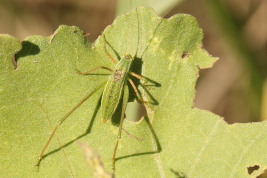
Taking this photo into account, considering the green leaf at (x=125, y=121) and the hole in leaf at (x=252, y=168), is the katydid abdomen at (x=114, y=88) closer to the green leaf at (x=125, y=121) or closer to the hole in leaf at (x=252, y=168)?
the green leaf at (x=125, y=121)

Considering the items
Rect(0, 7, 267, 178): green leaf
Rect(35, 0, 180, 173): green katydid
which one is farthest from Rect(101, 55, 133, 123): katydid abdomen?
Rect(0, 7, 267, 178): green leaf

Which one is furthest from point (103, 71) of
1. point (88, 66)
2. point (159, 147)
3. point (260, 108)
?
point (260, 108)

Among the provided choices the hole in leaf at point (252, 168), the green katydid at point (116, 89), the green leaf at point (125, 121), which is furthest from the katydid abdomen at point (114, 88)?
the hole in leaf at point (252, 168)

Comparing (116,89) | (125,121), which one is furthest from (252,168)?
(116,89)

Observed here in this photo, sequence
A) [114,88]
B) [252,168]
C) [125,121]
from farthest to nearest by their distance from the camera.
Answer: [114,88]
[125,121]
[252,168]

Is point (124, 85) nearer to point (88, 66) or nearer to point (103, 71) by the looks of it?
point (103, 71)

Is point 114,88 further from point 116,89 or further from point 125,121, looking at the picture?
point 125,121
